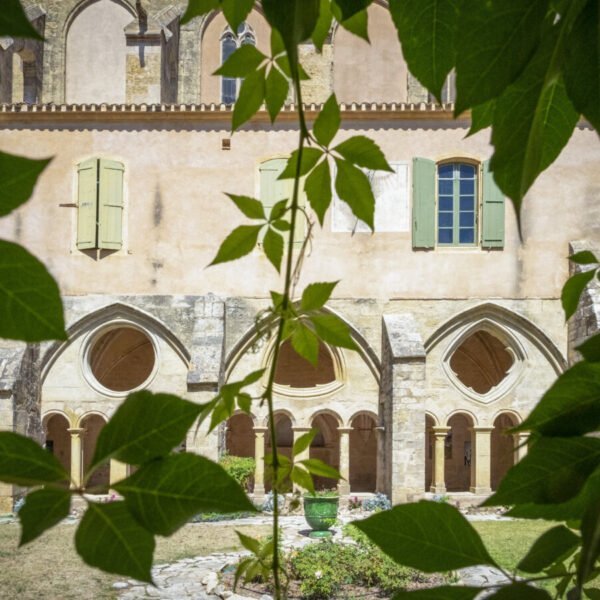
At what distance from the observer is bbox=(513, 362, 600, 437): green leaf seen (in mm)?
465

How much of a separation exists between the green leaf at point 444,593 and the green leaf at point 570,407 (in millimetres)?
111

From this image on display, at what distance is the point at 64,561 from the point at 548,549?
31.1 ft

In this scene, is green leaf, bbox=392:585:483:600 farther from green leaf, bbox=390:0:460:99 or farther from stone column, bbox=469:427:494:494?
stone column, bbox=469:427:494:494

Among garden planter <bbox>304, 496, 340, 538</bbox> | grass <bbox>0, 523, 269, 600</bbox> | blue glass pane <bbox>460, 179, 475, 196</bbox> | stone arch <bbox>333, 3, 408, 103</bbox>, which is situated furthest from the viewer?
stone arch <bbox>333, 3, 408, 103</bbox>

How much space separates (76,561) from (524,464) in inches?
375

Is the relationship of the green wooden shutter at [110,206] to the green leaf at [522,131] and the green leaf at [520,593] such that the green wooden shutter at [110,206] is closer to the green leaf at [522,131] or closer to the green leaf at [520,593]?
the green leaf at [522,131]

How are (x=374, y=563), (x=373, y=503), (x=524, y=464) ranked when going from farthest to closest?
(x=373, y=503) < (x=374, y=563) < (x=524, y=464)

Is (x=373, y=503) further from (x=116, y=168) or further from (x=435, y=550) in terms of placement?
(x=435, y=550)

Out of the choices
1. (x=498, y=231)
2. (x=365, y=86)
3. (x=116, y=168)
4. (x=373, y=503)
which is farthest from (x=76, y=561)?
(x=365, y=86)

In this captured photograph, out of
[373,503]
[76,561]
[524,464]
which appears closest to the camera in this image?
[524,464]

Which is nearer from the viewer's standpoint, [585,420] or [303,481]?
[585,420]

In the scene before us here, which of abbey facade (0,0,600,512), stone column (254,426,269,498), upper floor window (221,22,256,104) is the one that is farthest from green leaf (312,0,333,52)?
upper floor window (221,22,256,104)

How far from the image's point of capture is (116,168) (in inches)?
518

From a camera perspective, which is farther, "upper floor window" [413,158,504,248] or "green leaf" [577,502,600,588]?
"upper floor window" [413,158,504,248]
